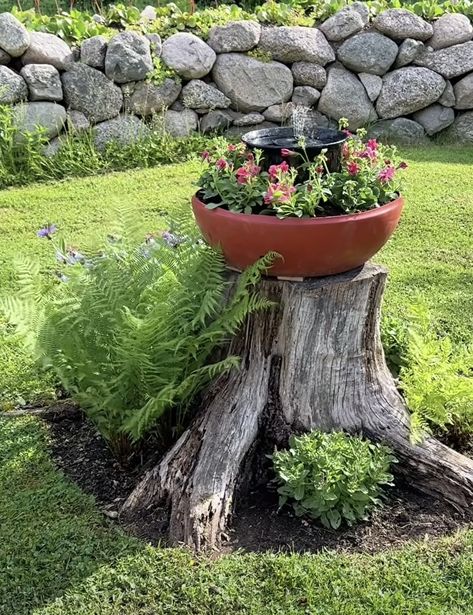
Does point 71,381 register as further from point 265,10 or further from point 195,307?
point 265,10

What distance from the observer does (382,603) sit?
2301 millimetres

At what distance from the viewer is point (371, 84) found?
7.32m

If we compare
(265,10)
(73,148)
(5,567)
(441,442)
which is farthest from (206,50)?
(5,567)

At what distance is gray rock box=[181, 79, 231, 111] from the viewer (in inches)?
271

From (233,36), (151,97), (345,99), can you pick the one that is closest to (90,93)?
(151,97)

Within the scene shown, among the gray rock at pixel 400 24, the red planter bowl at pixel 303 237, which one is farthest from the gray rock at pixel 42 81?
the red planter bowl at pixel 303 237

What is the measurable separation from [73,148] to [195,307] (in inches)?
162

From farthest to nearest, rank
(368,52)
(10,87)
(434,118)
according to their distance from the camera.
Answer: (434,118), (368,52), (10,87)

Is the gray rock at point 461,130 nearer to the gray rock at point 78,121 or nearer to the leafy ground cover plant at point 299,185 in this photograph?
the gray rock at point 78,121

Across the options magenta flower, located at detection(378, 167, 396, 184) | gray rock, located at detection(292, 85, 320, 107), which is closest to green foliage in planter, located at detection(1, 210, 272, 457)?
magenta flower, located at detection(378, 167, 396, 184)

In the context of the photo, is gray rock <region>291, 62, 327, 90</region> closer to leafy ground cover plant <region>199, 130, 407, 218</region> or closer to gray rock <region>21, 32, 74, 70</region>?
gray rock <region>21, 32, 74, 70</region>

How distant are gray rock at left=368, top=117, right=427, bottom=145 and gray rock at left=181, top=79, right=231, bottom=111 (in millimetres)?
1547

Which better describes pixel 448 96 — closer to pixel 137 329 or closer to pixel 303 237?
pixel 303 237

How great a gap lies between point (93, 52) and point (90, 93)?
0.35 m
